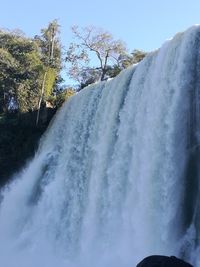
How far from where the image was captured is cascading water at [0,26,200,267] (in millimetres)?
13961

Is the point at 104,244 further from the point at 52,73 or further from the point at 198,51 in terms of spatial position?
the point at 52,73

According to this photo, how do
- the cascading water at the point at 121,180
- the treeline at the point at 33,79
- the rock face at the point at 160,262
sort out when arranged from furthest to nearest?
the treeline at the point at 33,79 < the cascading water at the point at 121,180 < the rock face at the point at 160,262

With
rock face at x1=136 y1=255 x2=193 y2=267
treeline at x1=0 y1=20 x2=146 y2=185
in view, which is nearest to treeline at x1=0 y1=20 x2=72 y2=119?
treeline at x1=0 y1=20 x2=146 y2=185

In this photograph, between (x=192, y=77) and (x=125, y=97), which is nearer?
(x=192, y=77)

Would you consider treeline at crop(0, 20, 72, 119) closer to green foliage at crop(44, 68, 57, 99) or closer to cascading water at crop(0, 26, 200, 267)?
green foliage at crop(44, 68, 57, 99)

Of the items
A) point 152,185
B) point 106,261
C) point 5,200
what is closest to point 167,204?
point 152,185

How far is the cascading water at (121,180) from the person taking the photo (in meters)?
14.0

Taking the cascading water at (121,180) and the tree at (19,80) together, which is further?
the tree at (19,80)

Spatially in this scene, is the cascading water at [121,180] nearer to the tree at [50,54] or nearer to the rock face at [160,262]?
the rock face at [160,262]

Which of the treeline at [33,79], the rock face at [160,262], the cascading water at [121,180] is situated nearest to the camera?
the rock face at [160,262]

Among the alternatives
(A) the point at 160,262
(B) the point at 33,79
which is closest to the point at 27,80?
(B) the point at 33,79

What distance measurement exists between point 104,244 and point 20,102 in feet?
39.3

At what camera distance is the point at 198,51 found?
587 inches

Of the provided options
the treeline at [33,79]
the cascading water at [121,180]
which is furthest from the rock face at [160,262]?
the treeline at [33,79]
